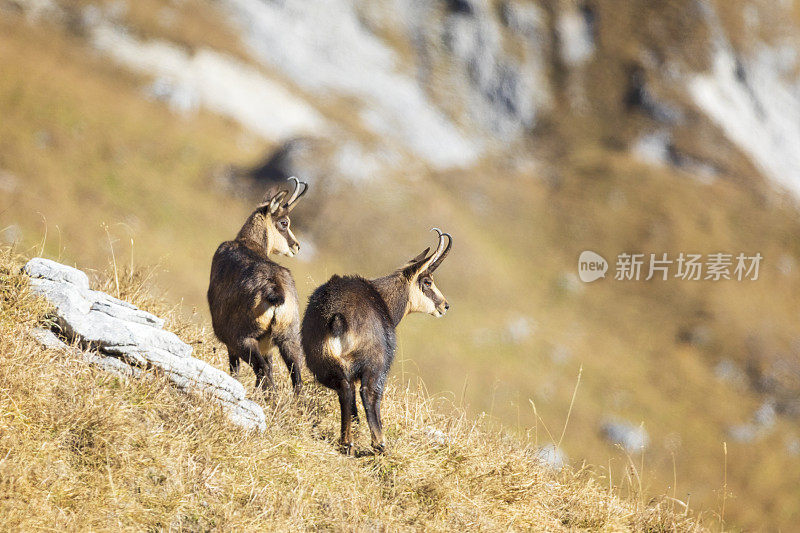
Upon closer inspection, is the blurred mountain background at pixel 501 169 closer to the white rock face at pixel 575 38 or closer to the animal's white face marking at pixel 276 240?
the white rock face at pixel 575 38

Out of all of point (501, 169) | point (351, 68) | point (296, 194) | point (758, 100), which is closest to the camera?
point (296, 194)

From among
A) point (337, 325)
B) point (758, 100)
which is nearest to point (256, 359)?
point (337, 325)

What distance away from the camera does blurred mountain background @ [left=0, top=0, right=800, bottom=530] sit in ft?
151

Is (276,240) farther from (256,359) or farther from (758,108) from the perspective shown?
(758,108)

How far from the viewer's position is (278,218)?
912cm

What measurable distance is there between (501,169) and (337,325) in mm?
59863

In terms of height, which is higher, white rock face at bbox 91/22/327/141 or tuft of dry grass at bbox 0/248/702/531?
white rock face at bbox 91/22/327/141

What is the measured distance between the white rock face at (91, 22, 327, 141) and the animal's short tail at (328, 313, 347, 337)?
50392 mm

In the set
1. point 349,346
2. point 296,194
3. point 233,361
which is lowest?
point 233,361

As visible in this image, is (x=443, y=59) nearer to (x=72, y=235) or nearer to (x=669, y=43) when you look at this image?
(x=669, y=43)

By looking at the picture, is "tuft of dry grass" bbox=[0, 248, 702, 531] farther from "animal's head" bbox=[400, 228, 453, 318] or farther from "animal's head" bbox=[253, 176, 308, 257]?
"animal's head" bbox=[253, 176, 308, 257]

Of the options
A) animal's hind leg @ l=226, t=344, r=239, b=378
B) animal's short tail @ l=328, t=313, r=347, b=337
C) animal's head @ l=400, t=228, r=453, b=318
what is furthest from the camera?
animal's head @ l=400, t=228, r=453, b=318

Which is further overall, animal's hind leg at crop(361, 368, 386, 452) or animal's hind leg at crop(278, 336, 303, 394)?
animal's hind leg at crop(278, 336, 303, 394)

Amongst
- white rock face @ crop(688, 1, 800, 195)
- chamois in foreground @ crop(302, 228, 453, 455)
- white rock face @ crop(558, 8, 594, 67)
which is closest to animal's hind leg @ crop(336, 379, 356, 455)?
chamois in foreground @ crop(302, 228, 453, 455)
